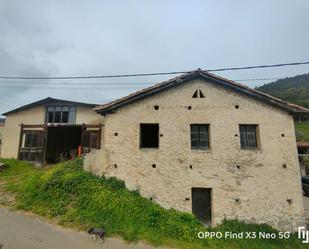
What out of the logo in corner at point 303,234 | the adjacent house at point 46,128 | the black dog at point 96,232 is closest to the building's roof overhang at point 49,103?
the adjacent house at point 46,128

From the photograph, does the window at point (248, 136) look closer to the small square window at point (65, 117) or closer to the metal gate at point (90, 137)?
the metal gate at point (90, 137)

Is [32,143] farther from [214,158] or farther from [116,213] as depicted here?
[214,158]

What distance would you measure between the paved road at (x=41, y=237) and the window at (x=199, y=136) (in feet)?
16.6

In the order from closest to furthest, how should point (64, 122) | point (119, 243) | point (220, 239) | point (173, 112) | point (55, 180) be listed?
1. point (119, 243)
2. point (220, 239)
3. point (55, 180)
4. point (173, 112)
5. point (64, 122)

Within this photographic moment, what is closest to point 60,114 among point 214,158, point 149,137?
point 149,137

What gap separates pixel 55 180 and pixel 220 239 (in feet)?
24.9

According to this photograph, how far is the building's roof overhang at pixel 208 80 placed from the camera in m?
10.6

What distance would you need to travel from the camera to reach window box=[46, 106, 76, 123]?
59.3 ft

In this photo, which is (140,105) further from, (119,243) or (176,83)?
(119,243)

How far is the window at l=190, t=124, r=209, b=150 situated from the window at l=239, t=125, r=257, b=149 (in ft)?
5.58

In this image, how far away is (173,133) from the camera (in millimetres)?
10516

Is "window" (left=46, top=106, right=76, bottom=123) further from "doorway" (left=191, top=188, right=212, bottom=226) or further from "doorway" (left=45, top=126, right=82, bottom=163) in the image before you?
"doorway" (left=191, top=188, right=212, bottom=226)

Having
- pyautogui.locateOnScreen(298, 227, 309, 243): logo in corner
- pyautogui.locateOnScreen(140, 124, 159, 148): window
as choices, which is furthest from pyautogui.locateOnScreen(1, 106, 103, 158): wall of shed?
pyautogui.locateOnScreen(298, 227, 309, 243): logo in corner

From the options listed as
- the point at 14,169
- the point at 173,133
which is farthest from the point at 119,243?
the point at 14,169
